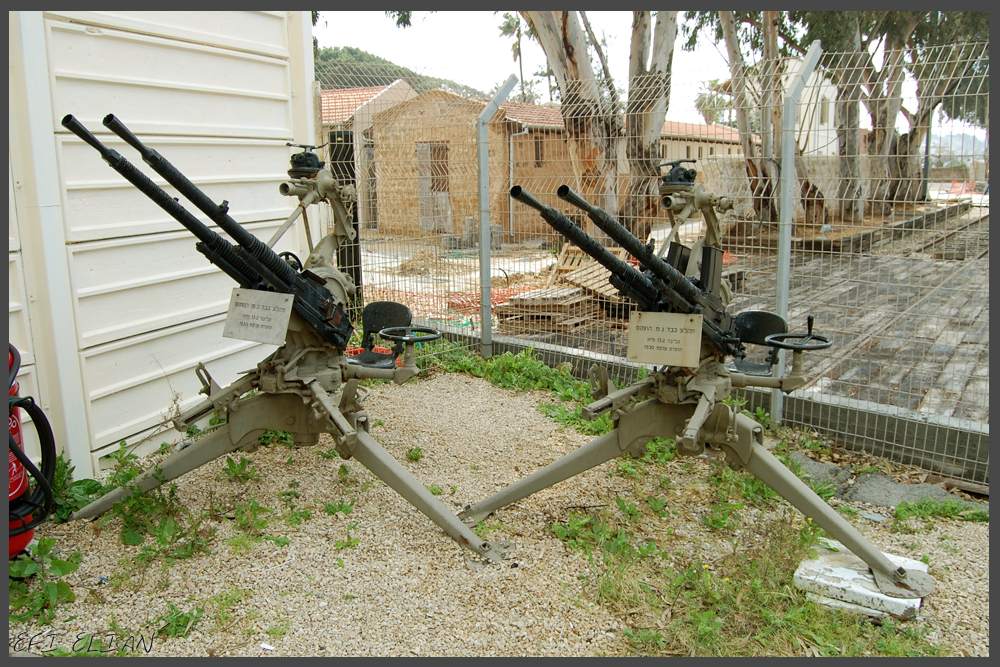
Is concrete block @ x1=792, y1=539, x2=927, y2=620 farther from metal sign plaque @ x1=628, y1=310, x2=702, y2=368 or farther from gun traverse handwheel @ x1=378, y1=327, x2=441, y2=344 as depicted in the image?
gun traverse handwheel @ x1=378, y1=327, x2=441, y2=344

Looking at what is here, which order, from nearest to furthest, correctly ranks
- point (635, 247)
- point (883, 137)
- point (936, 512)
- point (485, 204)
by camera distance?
point (635, 247) → point (936, 512) → point (883, 137) → point (485, 204)

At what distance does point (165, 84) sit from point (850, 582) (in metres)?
4.97

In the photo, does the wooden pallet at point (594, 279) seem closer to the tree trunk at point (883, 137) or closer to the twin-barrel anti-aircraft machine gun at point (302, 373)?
the tree trunk at point (883, 137)

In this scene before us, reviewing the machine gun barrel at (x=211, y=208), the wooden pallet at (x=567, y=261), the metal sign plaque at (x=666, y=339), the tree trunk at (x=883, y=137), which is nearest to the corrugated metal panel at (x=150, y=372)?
the machine gun barrel at (x=211, y=208)

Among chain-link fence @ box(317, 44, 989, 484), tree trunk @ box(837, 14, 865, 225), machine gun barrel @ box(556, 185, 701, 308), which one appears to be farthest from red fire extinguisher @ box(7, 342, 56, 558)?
tree trunk @ box(837, 14, 865, 225)

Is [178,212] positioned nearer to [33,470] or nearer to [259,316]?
[259,316]

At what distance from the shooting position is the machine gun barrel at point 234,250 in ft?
10.7

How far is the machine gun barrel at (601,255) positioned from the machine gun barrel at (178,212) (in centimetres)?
140

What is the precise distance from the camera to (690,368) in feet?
12.8

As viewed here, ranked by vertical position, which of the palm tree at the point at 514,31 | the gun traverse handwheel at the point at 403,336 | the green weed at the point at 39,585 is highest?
the palm tree at the point at 514,31

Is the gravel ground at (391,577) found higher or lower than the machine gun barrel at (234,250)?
lower

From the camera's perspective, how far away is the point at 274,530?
4230mm

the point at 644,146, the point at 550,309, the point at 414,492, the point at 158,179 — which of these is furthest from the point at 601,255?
the point at 550,309

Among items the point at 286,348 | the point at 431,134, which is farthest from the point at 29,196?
the point at 431,134
